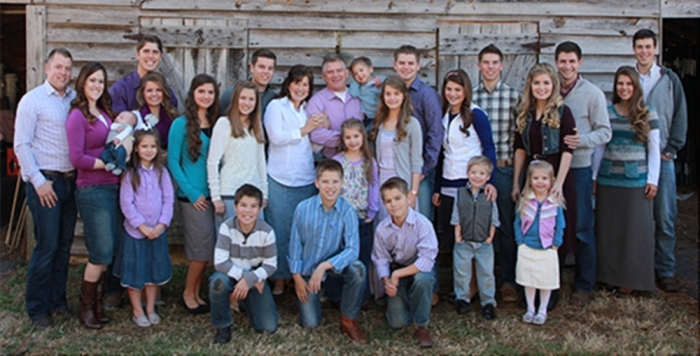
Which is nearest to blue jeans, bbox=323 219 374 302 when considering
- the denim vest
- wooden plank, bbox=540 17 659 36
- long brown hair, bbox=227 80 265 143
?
long brown hair, bbox=227 80 265 143

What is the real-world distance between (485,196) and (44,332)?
316cm

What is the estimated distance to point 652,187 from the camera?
482cm

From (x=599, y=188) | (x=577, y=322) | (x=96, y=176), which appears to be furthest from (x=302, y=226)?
(x=599, y=188)

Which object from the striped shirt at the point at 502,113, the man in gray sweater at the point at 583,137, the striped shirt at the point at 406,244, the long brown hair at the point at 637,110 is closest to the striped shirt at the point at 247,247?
the striped shirt at the point at 406,244

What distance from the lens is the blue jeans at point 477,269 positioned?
4.43m

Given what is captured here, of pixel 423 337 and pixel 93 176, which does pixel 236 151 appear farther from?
pixel 423 337

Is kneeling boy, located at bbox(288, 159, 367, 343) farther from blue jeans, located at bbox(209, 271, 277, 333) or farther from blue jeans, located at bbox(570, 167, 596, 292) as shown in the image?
blue jeans, located at bbox(570, 167, 596, 292)

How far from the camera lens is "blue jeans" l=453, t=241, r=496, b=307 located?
443 centimetres

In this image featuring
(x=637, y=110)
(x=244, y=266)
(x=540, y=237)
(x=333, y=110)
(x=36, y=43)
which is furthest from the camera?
(x=36, y=43)

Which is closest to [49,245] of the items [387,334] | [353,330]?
[353,330]

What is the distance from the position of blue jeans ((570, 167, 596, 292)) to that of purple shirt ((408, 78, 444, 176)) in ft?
3.64

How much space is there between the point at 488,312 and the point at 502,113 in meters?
1.50

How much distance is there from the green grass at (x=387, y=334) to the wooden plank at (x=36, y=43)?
2.00m

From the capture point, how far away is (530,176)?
439 centimetres
